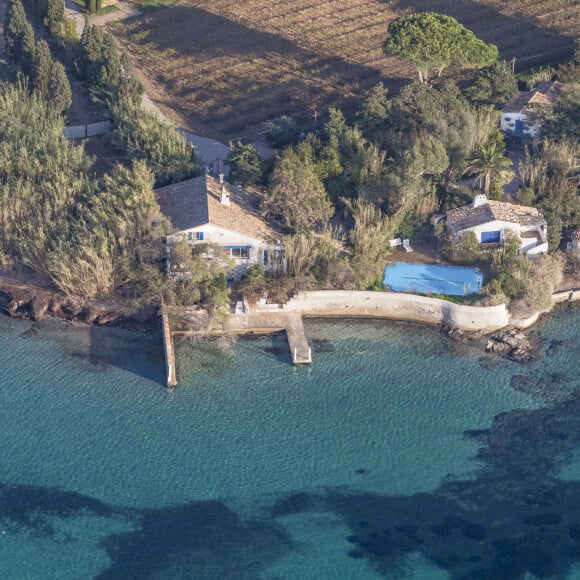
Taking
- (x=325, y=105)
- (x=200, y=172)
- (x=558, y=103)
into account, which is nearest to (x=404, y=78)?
(x=325, y=105)

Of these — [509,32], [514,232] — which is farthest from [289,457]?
[509,32]

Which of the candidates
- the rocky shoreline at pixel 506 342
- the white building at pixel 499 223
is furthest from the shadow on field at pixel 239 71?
the rocky shoreline at pixel 506 342

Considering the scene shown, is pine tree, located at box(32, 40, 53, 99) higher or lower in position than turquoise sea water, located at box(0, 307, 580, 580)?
higher

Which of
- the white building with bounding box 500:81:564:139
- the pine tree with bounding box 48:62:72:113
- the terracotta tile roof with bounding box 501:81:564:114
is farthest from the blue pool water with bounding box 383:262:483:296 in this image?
the pine tree with bounding box 48:62:72:113

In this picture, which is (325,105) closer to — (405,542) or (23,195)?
(23,195)

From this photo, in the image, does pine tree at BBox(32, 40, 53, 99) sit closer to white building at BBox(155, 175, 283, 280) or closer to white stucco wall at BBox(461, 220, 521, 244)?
white building at BBox(155, 175, 283, 280)

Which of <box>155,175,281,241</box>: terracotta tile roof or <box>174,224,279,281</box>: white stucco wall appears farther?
<box>155,175,281,241</box>: terracotta tile roof
